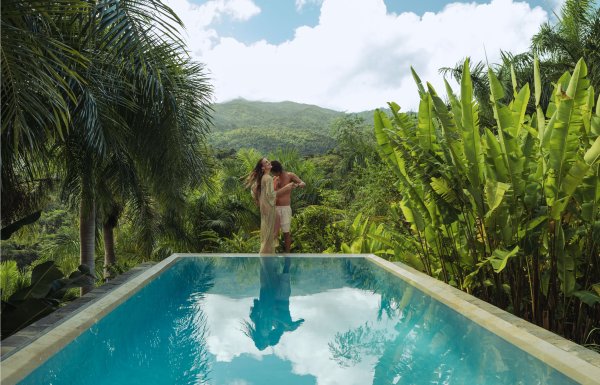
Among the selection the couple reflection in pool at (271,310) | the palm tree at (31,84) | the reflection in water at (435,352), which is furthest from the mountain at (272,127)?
the reflection in water at (435,352)

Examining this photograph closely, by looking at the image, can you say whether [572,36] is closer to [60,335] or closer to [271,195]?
[271,195]

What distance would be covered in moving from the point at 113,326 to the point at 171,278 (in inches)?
99.5

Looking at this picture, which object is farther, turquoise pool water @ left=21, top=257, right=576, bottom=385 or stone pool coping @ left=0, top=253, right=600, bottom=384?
turquoise pool water @ left=21, top=257, right=576, bottom=385

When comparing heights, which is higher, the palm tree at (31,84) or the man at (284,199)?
the palm tree at (31,84)

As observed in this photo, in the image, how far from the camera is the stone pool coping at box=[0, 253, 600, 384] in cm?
307

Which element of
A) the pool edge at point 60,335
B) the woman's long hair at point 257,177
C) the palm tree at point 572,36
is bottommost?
the pool edge at point 60,335

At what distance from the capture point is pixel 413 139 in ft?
17.6

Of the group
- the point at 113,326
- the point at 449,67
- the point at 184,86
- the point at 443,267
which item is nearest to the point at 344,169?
the point at 449,67

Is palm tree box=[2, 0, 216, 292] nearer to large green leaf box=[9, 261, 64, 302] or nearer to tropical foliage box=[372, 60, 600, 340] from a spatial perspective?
large green leaf box=[9, 261, 64, 302]

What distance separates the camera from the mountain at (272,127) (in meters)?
43.7

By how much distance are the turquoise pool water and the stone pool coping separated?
0.07 meters

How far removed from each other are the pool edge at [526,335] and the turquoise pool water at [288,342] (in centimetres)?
7

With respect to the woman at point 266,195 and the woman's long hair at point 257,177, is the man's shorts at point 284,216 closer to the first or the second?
the woman at point 266,195

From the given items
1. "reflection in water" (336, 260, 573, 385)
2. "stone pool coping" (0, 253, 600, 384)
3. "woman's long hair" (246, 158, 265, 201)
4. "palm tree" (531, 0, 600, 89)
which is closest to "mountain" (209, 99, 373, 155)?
"palm tree" (531, 0, 600, 89)
